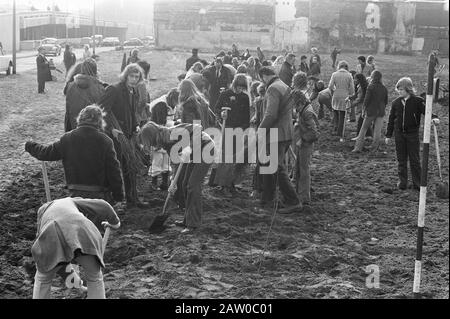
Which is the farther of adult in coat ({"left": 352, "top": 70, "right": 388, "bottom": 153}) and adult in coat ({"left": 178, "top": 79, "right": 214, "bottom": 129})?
adult in coat ({"left": 352, "top": 70, "right": 388, "bottom": 153})

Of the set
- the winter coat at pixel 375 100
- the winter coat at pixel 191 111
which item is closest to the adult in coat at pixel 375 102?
the winter coat at pixel 375 100

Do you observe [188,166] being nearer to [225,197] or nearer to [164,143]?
[164,143]

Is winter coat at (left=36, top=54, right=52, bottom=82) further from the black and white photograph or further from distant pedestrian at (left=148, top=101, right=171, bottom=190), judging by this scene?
distant pedestrian at (left=148, top=101, right=171, bottom=190)

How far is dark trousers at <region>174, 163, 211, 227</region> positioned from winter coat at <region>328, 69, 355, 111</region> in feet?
22.7

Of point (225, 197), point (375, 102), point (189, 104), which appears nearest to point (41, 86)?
point (375, 102)

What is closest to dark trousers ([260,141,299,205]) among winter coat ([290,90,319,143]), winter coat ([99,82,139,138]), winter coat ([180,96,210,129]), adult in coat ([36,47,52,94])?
winter coat ([290,90,319,143])

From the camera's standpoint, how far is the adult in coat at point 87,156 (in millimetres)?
6246

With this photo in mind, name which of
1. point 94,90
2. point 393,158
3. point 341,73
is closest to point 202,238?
point 94,90

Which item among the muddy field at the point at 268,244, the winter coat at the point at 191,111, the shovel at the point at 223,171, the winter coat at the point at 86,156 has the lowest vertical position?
the muddy field at the point at 268,244

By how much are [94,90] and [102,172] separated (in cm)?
242

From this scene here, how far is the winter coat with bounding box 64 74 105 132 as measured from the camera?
846 centimetres

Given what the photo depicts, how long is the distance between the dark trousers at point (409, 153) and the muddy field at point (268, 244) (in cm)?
34

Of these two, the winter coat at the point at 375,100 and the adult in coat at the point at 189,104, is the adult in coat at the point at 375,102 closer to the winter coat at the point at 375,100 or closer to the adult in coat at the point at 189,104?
the winter coat at the point at 375,100
